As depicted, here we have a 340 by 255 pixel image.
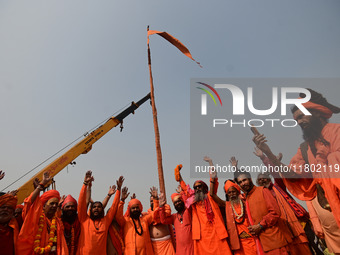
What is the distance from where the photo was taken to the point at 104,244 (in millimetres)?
4930

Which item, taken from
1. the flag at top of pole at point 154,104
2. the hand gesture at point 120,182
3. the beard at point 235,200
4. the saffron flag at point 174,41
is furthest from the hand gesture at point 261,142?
the saffron flag at point 174,41

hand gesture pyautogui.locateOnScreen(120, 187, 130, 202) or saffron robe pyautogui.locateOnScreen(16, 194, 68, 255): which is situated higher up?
hand gesture pyautogui.locateOnScreen(120, 187, 130, 202)

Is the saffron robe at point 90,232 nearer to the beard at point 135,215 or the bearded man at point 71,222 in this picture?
the bearded man at point 71,222

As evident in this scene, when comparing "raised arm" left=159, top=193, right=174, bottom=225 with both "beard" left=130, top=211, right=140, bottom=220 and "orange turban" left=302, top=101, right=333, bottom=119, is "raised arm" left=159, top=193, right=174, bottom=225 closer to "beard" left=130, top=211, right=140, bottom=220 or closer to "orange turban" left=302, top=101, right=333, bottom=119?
"beard" left=130, top=211, right=140, bottom=220

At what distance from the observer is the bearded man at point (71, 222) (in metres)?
4.74

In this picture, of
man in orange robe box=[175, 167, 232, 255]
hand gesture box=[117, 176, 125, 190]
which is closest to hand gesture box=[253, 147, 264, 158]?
man in orange robe box=[175, 167, 232, 255]

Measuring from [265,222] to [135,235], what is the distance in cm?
280

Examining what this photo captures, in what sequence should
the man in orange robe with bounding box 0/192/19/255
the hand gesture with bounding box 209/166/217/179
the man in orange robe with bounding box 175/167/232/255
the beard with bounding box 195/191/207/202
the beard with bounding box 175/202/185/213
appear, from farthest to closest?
the beard with bounding box 175/202/185/213 → the beard with bounding box 195/191/207/202 → the hand gesture with bounding box 209/166/217/179 → the man in orange robe with bounding box 175/167/232/255 → the man in orange robe with bounding box 0/192/19/255

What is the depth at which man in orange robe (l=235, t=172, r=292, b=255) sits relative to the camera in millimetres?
4039

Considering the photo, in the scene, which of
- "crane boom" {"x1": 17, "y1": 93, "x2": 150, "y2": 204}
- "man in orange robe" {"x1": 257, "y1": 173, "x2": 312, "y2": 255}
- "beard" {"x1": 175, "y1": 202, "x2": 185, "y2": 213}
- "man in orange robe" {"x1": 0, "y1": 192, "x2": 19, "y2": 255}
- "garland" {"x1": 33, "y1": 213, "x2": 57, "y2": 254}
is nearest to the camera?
"man in orange robe" {"x1": 0, "y1": 192, "x2": 19, "y2": 255}

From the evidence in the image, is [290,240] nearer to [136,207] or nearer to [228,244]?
[228,244]

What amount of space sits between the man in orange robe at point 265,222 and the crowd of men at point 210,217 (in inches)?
0.6

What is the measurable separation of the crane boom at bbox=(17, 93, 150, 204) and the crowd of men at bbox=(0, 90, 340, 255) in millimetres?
5492

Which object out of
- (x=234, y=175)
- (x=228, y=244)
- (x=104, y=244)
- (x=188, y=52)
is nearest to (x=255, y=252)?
(x=228, y=244)
